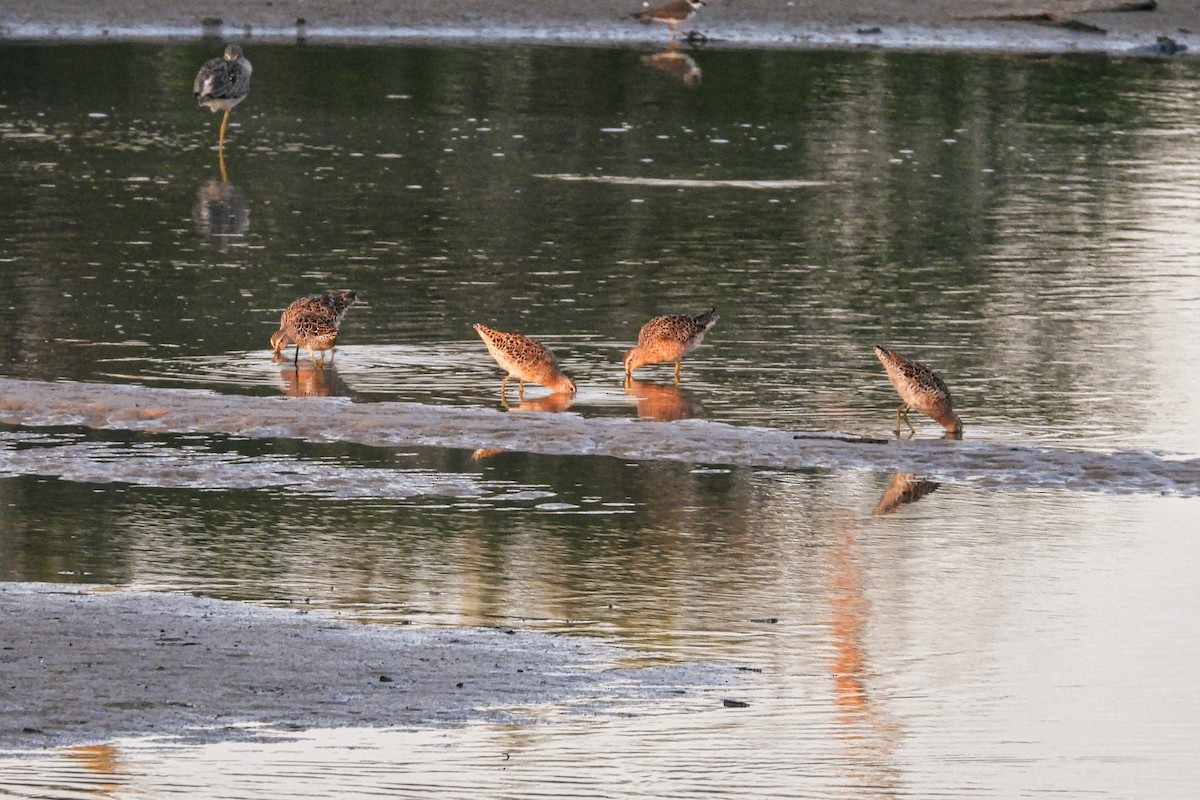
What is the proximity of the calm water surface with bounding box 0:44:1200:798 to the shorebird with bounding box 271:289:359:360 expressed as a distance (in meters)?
0.28

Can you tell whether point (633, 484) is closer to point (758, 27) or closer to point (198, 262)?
point (198, 262)

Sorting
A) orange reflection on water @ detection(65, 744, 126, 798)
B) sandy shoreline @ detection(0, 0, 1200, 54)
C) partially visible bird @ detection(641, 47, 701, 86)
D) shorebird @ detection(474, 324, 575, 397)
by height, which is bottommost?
partially visible bird @ detection(641, 47, 701, 86)

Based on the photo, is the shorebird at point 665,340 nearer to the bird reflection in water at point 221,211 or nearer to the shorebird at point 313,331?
the shorebird at point 313,331

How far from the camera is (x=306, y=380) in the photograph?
596 inches

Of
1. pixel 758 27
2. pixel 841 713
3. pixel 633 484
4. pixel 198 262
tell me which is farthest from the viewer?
pixel 758 27

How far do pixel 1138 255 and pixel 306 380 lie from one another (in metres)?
9.58

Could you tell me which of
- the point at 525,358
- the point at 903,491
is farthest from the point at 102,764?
the point at 525,358

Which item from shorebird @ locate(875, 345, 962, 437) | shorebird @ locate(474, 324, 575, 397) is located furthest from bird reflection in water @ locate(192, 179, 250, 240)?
shorebird @ locate(875, 345, 962, 437)

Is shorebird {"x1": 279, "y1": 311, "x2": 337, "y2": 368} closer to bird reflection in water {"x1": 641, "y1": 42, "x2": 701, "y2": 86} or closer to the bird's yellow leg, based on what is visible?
the bird's yellow leg

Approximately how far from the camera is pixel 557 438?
43.9 feet

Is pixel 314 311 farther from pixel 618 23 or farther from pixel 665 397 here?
pixel 618 23

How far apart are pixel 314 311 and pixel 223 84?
1405 centimetres

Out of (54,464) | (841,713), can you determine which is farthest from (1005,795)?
(54,464)

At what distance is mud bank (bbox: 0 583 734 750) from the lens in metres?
7.96
